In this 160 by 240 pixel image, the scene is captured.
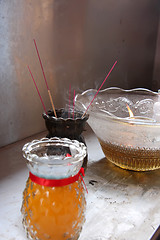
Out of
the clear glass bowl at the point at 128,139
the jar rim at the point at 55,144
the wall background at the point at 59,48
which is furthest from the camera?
the wall background at the point at 59,48

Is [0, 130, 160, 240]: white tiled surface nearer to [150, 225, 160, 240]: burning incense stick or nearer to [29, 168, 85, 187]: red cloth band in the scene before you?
[150, 225, 160, 240]: burning incense stick

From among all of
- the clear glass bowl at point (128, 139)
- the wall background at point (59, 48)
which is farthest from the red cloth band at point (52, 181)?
the wall background at point (59, 48)

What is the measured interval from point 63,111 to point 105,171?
0.21m

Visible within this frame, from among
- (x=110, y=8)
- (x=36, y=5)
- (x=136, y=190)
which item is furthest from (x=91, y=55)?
(x=136, y=190)

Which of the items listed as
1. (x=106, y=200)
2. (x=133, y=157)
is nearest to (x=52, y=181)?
(x=106, y=200)

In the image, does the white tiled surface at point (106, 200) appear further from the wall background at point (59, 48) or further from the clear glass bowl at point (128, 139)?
the wall background at point (59, 48)

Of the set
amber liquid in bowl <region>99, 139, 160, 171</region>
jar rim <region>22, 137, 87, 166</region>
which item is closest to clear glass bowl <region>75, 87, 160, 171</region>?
amber liquid in bowl <region>99, 139, 160, 171</region>

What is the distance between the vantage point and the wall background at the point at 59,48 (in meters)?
0.88

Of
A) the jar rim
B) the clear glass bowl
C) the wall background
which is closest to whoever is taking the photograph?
the jar rim

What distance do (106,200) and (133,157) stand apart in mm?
147

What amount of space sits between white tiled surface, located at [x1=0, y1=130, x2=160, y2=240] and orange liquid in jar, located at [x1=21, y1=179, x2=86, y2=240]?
0.05 meters

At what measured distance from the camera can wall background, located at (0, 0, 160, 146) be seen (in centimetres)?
88

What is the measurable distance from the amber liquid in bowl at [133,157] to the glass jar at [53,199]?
0.89 feet

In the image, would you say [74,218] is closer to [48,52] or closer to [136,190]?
[136,190]
